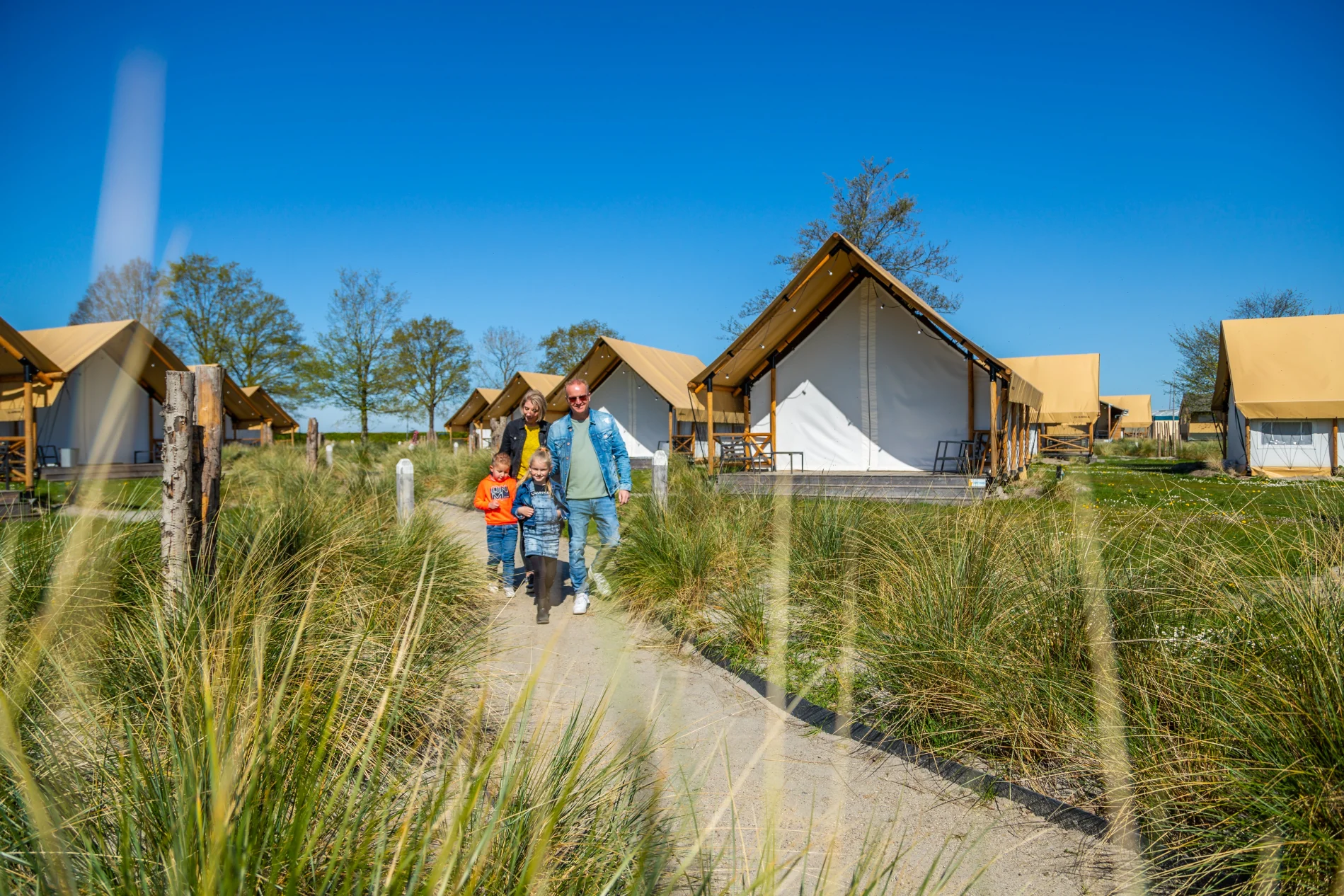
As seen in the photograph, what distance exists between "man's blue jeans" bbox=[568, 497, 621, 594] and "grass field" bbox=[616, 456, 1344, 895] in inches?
31.7

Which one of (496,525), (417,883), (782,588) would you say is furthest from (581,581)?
(417,883)

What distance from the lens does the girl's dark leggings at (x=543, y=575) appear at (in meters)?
5.83

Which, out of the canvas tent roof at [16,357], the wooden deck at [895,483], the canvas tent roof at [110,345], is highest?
the canvas tent roof at [110,345]

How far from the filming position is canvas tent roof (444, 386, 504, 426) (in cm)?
3900

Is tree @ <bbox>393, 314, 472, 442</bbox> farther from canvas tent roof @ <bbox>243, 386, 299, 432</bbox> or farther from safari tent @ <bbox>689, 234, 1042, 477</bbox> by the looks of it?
safari tent @ <bbox>689, 234, 1042, 477</bbox>

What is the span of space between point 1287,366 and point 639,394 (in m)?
18.4

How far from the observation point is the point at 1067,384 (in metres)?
32.3

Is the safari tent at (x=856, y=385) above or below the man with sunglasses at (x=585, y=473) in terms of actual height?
above

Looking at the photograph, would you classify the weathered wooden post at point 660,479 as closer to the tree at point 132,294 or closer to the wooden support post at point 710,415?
the wooden support post at point 710,415

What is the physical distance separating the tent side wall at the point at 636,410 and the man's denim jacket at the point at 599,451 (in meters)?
20.3

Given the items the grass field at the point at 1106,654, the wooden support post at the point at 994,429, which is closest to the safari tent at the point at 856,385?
the wooden support post at the point at 994,429

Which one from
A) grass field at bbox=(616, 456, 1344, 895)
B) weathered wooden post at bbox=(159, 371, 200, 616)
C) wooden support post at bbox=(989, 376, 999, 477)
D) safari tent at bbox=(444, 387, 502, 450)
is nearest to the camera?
grass field at bbox=(616, 456, 1344, 895)

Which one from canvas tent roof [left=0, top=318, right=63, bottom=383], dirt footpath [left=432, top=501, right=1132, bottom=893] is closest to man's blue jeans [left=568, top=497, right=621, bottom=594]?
dirt footpath [left=432, top=501, right=1132, bottom=893]

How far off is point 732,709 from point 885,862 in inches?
56.7
